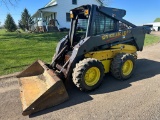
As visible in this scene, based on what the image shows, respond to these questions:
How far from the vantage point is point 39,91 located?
4480mm

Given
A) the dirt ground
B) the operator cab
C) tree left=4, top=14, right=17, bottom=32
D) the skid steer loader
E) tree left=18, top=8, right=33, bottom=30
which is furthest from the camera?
tree left=18, top=8, right=33, bottom=30

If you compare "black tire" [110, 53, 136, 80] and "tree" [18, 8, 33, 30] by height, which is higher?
"tree" [18, 8, 33, 30]

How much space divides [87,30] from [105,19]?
772 mm

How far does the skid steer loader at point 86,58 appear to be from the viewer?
4211mm

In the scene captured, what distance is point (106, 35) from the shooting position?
5.23 metres

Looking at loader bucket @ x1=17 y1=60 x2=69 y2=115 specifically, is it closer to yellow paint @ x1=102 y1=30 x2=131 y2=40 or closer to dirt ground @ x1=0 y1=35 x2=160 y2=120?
dirt ground @ x1=0 y1=35 x2=160 y2=120

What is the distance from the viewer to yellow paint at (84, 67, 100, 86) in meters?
4.65

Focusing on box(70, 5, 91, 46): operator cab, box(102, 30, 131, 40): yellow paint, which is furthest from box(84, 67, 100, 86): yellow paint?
box(70, 5, 91, 46): operator cab

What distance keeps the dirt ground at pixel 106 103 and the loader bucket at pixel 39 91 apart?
159 millimetres

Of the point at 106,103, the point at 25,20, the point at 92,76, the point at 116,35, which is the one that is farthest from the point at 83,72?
the point at 25,20

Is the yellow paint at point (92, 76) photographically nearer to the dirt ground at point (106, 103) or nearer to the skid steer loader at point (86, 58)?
the skid steer loader at point (86, 58)

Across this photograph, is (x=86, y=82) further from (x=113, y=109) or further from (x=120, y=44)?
(x=120, y=44)

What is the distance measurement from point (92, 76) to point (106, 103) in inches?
35.6

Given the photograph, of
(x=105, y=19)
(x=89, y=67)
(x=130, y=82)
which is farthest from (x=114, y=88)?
(x=105, y=19)
